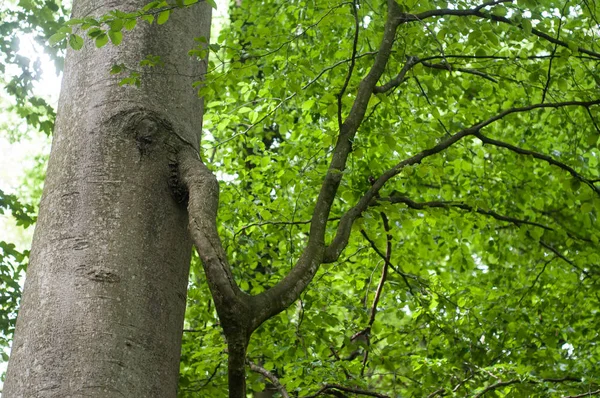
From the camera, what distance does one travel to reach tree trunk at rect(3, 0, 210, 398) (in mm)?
1710

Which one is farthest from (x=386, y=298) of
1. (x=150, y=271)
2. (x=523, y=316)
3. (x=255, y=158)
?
(x=150, y=271)

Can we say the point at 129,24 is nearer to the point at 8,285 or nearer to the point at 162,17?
the point at 162,17

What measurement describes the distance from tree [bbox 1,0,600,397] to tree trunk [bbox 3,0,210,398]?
6 cm

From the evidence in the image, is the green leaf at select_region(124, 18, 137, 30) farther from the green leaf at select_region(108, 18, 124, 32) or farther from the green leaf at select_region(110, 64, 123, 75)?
the green leaf at select_region(110, 64, 123, 75)

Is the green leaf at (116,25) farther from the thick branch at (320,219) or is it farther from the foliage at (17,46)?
the foliage at (17,46)

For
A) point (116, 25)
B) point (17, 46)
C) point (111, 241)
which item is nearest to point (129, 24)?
point (116, 25)

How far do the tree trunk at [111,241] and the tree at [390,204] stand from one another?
60 mm

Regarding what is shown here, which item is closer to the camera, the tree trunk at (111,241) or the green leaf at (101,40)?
the tree trunk at (111,241)

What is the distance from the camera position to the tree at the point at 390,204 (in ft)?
8.46

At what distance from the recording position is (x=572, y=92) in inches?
198

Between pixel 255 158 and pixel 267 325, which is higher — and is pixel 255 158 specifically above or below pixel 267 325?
above

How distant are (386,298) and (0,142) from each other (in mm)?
9656

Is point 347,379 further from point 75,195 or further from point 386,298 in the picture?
point 75,195

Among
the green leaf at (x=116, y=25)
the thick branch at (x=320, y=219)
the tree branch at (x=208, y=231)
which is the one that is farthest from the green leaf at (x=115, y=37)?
the thick branch at (x=320, y=219)
